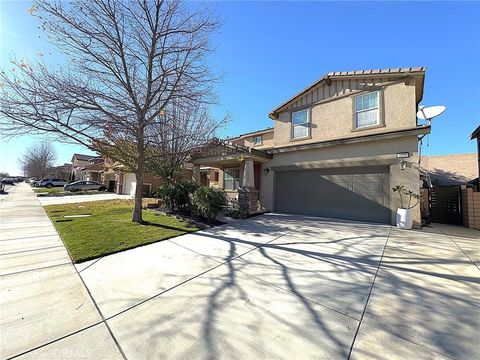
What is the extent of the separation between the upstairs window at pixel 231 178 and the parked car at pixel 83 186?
2157 centimetres

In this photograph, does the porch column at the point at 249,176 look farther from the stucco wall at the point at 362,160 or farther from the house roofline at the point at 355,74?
the house roofline at the point at 355,74

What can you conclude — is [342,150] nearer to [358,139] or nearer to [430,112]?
[358,139]

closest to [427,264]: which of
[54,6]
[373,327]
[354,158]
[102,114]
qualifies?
[373,327]

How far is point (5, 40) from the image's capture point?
596 cm

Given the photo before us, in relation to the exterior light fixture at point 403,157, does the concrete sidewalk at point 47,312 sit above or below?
below

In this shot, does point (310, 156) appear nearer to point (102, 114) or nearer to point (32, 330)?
point (102, 114)

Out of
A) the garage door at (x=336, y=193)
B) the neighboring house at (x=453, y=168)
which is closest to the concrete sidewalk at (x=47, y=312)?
the garage door at (x=336, y=193)

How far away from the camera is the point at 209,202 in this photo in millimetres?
8398

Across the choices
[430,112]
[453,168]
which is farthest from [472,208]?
[453,168]

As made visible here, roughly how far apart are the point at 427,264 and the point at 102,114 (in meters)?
9.93

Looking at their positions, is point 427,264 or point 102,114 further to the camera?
point 102,114

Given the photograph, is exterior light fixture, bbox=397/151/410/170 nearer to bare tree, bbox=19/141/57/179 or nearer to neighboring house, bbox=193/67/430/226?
neighboring house, bbox=193/67/430/226

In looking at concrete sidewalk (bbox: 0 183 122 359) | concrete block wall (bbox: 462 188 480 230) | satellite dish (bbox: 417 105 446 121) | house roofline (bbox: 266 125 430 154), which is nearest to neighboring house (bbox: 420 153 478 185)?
concrete block wall (bbox: 462 188 480 230)

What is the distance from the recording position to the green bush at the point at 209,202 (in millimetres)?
8398
